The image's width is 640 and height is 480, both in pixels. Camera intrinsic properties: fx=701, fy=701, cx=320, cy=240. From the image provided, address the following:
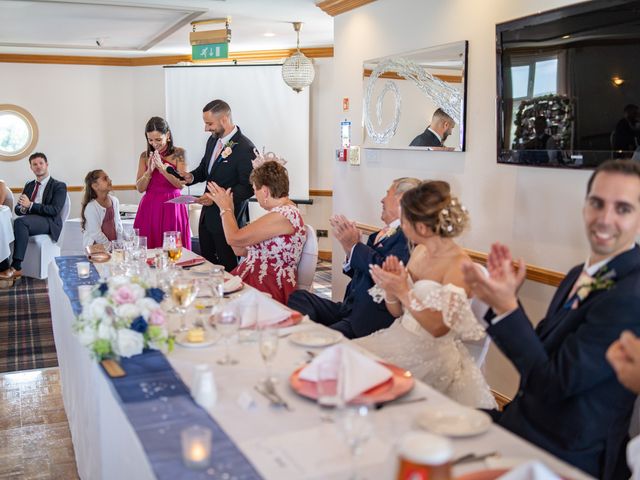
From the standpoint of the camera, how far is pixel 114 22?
22.3 ft

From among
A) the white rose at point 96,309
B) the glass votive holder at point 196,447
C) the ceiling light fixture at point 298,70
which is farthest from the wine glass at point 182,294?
the ceiling light fixture at point 298,70

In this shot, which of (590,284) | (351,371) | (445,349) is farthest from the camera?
(445,349)

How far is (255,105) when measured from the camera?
8781 millimetres

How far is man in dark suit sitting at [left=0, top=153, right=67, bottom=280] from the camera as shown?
758 cm

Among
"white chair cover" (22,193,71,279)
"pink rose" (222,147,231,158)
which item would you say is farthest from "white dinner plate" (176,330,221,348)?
"white chair cover" (22,193,71,279)

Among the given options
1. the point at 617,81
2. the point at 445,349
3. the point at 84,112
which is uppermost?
the point at 84,112

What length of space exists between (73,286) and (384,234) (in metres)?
1.51

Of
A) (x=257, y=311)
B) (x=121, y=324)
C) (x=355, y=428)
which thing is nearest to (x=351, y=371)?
(x=257, y=311)

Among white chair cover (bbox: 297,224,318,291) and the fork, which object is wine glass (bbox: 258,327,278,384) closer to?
the fork

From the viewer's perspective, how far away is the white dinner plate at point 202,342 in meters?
2.28

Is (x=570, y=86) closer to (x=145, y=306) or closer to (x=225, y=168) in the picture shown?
(x=145, y=306)

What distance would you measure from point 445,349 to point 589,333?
0.77 metres

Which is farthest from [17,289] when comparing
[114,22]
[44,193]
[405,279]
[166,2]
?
[405,279]

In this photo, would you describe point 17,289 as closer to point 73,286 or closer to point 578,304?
point 73,286
